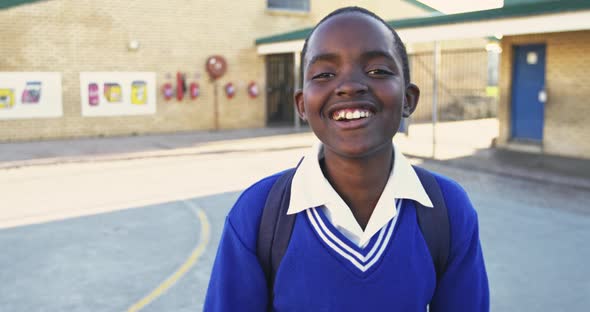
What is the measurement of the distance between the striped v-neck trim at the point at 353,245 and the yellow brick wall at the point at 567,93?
1307 cm

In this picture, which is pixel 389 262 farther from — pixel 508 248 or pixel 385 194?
pixel 508 248

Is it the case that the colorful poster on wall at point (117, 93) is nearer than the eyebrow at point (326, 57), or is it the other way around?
the eyebrow at point (326, 57)

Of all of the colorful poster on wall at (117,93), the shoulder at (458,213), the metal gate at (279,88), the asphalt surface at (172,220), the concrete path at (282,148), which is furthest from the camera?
the metal gate at (279,88)

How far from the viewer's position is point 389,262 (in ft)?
5.41

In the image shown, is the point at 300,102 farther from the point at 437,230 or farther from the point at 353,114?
the point at 437,230

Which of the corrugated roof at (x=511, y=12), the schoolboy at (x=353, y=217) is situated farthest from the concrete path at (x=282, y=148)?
the schoolboy at (x=353, y=217)

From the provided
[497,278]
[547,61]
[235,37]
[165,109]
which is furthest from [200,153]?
[497,278]

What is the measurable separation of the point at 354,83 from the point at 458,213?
21.0 inches

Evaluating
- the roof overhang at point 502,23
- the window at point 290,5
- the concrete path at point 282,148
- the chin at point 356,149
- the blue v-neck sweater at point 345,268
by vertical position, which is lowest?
the concrete path at point 282,148

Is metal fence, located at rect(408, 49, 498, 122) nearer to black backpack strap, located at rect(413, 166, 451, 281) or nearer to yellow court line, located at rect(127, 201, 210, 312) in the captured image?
yellow court line, located at rect(127, 201, 210, 312)

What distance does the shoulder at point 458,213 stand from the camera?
176 centimetres

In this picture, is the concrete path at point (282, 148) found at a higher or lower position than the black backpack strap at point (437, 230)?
lower

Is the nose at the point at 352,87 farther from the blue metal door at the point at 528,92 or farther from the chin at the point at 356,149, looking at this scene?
the blue metal door at the point at 528,92

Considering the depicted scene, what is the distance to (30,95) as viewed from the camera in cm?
1695
